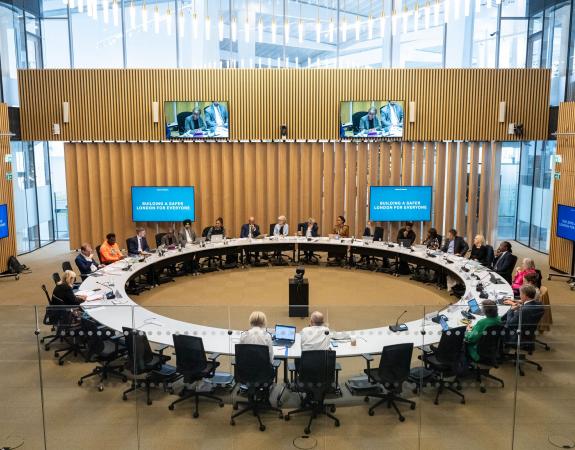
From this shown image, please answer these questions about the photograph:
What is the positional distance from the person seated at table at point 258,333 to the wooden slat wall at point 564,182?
28.6 ft

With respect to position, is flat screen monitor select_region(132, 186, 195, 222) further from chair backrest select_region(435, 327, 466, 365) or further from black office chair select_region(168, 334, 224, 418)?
chair backrest select_region(435, 327, 466, 365)

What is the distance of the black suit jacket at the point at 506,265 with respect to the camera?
9.52 meters

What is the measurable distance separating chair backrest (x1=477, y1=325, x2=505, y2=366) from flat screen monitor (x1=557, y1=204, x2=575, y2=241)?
21.9 feet

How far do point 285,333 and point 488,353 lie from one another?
223 centimetres

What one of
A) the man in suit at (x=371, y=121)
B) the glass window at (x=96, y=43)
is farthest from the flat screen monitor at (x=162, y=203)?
the man in suit at (x=371, y=121)

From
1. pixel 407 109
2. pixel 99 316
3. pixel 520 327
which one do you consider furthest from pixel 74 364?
pixel 407 109

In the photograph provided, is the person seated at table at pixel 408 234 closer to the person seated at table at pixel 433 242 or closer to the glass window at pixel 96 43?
the person seated at table at pixel 433 242

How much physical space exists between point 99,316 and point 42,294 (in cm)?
522

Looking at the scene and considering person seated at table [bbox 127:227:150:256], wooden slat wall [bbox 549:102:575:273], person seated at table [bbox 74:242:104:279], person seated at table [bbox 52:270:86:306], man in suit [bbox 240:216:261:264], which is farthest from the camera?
man in suit [bbox 240:216:261:264]

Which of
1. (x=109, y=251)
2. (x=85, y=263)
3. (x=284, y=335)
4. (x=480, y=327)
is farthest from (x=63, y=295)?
→ (x=480, y=327)

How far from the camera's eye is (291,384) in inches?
219

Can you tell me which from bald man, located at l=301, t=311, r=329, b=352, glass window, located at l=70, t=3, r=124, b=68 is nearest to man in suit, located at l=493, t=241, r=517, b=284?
bald man, located at l=301, t=311, r=329, b=352

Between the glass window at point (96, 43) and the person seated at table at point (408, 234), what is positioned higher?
the glass window at point (96, 43)

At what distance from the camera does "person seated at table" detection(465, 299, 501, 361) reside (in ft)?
19.0
